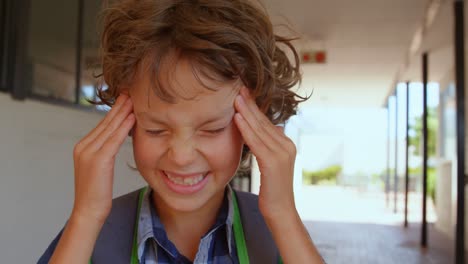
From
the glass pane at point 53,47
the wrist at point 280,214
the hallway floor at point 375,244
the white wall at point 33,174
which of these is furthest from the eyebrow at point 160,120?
the hallway floor at point 375,244

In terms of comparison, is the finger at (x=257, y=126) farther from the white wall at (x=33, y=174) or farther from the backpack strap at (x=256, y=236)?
the white wall at (x=33, y=174)

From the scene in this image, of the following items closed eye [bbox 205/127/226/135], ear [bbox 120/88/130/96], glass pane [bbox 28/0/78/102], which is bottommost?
closed eye [bbox 205/127/226/135]

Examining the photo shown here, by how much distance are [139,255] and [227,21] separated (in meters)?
0.52

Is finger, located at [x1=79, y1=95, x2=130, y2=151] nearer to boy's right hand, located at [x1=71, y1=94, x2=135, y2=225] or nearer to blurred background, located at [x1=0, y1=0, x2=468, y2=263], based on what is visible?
boy's right hand, located at [x1=71, y1=94, x2=135, y2=225]

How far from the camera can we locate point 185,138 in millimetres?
993

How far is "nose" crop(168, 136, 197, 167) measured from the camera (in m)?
0.98

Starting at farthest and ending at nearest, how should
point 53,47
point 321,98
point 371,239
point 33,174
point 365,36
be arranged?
point 321,98
point 365,36
point 371,239
point 53,47
point 33,174

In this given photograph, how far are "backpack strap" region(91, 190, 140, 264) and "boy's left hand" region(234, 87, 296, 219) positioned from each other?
0.30 metres

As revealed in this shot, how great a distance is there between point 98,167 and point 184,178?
0.56 feet

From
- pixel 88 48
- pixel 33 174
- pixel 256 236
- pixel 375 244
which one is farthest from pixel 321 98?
pixel 256 236

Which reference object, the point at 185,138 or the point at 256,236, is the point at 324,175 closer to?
the point at 256,236

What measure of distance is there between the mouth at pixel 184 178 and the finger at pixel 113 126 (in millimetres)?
134

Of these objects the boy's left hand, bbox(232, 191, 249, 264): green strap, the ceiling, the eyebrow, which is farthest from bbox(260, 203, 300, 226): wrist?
the ceiling

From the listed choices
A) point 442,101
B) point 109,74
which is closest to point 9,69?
point 109,74
